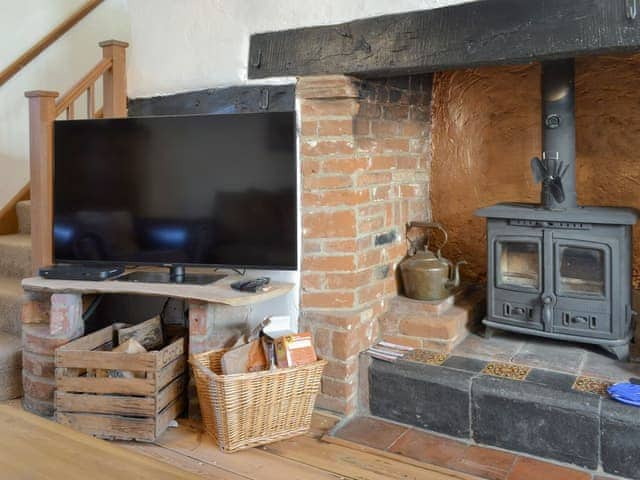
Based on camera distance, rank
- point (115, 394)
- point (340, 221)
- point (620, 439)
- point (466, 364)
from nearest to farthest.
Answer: point (620, 439), point (115, 394), point (466, 364), point (340, 221)

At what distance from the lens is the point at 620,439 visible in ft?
6.47

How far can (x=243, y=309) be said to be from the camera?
8.68 ft

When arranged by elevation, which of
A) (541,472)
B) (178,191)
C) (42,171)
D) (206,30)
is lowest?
(541,472)

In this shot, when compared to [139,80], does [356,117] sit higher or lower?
lower

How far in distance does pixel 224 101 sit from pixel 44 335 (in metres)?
1.27

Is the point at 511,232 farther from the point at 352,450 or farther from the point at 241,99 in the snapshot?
the point at 241,99

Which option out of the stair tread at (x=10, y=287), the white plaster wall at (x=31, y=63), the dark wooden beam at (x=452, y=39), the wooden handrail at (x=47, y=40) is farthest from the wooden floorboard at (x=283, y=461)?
the wooden handrail at (x=47, y=40)

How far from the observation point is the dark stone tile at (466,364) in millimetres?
2344

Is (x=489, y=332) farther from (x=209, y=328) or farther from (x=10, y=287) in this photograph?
(x=10, y=287)

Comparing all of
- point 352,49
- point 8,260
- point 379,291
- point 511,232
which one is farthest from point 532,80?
point 8,260

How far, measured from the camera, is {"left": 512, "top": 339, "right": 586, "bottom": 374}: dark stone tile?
2.34m

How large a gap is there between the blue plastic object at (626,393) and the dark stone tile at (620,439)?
2cm

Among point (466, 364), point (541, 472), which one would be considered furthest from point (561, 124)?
point (541, 472)

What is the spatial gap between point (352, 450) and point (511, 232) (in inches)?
43.6
